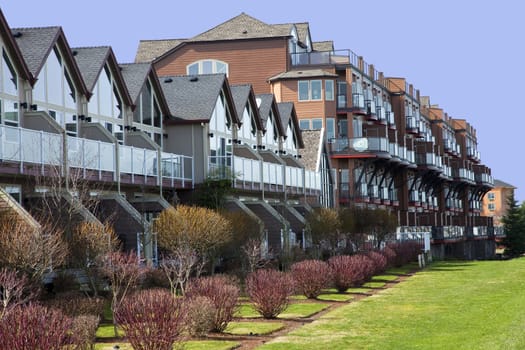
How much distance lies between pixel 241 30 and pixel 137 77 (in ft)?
103

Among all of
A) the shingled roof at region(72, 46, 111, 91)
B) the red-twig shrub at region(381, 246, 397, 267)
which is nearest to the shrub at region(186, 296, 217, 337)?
the shingled roof at region(72, 46, 111, 91)

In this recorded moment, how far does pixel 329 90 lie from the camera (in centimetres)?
7731

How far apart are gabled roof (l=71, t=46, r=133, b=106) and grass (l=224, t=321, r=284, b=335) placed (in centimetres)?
1697

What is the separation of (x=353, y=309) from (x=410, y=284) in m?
12.0

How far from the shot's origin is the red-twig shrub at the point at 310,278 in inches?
1319

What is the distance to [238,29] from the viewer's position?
251 ft

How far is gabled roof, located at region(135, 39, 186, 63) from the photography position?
81.6 meters

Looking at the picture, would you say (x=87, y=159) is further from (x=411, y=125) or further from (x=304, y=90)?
(x=411, y=125)

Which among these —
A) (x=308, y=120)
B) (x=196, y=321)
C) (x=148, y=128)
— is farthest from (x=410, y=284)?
(x=308, y=120)

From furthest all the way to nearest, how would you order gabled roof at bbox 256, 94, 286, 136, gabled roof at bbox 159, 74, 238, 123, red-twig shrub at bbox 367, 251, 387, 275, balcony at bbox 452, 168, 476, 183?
balcony at bbox 452, 168, 476, 183 → gabled roof at bbox 256, 94, 286, 136 → gabled roof at bbox 159, 74, 238, 123 → red-twig shrub at bbox 367, 251, 387, 275

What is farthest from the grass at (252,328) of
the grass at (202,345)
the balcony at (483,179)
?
the balcony at (483,179)

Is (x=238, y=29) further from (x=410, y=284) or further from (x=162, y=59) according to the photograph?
(x=410, y=284)

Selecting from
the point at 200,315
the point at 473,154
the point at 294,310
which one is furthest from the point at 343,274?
the point at 473,154

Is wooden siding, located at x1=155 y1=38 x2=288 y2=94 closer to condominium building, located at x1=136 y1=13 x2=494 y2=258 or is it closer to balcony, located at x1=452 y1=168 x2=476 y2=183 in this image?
condominium building, located at x1=136 y1=13 x2=494 y2=258
